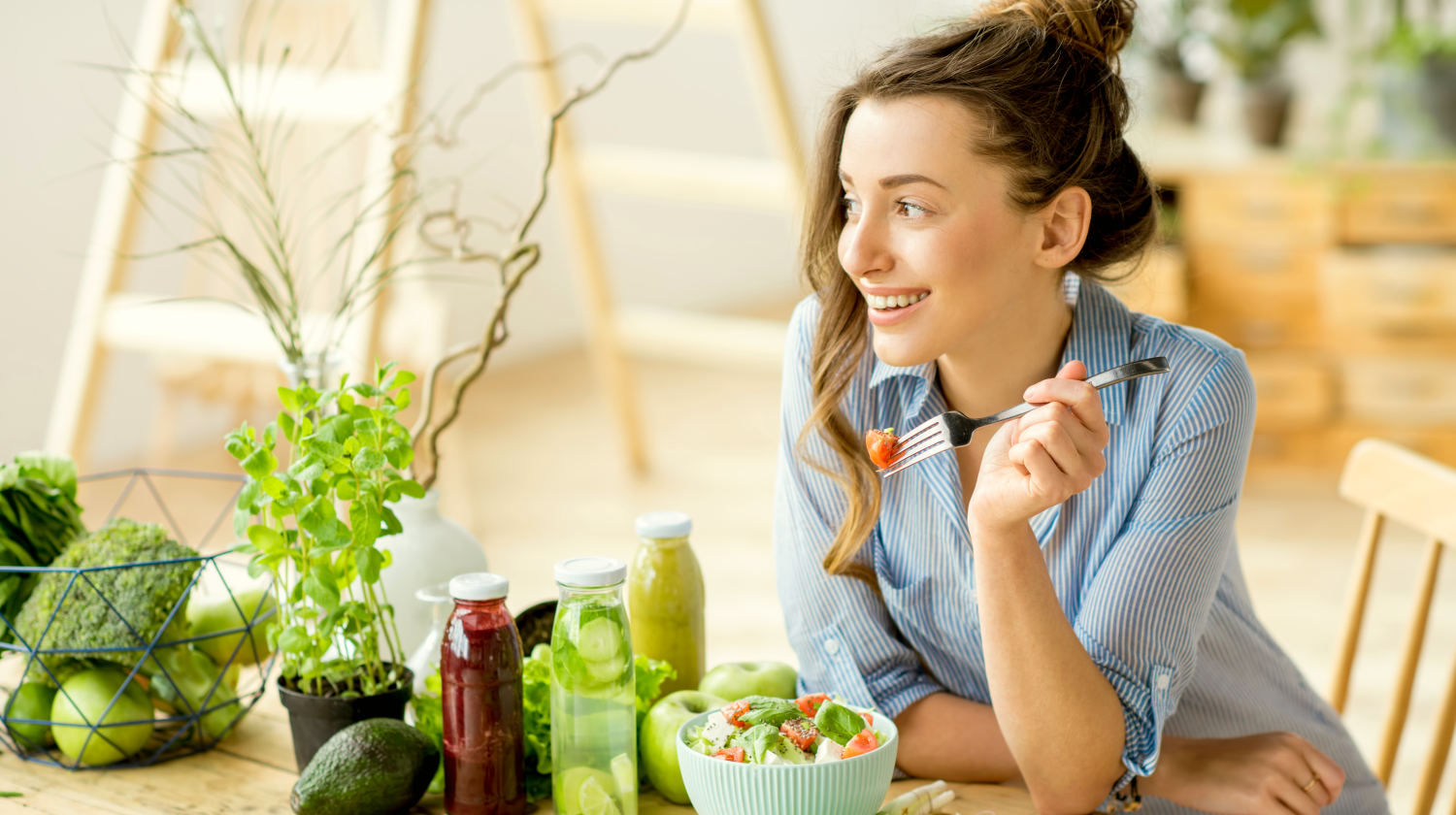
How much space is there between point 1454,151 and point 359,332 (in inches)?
127

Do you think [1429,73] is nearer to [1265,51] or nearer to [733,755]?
[1265,51]

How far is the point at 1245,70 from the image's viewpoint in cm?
433

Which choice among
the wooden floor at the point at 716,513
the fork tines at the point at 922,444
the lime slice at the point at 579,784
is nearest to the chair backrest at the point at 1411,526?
the fork tines at the point at 922,444

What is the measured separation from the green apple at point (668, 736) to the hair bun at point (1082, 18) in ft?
2.10

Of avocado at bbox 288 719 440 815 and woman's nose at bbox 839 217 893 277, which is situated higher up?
woman's nose at bbox 839 217 893 277

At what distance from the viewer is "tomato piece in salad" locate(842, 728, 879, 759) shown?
3.35 feet

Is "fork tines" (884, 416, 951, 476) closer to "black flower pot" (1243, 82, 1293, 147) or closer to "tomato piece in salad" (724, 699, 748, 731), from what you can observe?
"tomato piece in salad" (724, 699, 748, 731)

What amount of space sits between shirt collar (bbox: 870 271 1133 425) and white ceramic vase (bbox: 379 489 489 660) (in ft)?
1.37

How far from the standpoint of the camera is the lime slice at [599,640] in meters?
1.05

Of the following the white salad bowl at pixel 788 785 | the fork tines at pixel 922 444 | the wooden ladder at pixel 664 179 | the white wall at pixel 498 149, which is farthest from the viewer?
the white wall at pixel 498 149

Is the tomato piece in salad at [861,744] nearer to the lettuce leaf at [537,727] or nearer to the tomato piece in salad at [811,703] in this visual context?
the tomato piece in salad at [811,703]

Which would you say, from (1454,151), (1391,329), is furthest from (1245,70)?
(1391,329)

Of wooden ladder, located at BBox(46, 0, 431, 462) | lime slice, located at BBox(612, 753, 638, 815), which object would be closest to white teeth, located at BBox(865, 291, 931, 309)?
lime slice, located at BBox(612, 753, 638, 815)

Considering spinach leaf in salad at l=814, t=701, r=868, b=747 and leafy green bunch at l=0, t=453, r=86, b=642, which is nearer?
spinach leaf in salad at l=814, t=701, r=868, b=747
